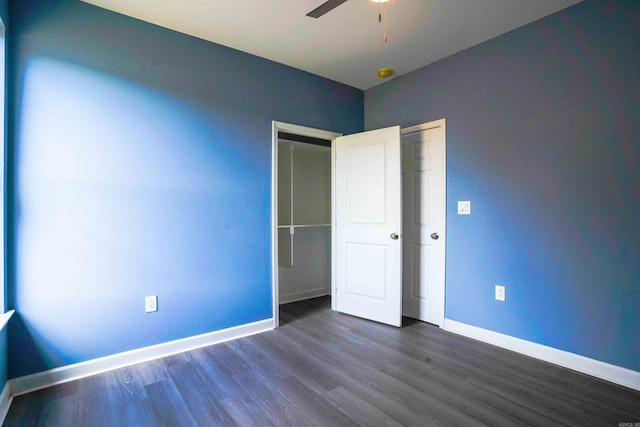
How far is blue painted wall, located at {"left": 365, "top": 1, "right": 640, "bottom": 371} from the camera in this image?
79.7 inches

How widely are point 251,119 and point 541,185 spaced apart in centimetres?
252

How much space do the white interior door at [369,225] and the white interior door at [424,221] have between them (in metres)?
0.33

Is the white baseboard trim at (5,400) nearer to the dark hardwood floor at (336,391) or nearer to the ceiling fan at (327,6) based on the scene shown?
the dark hardwood floor at (336,391)

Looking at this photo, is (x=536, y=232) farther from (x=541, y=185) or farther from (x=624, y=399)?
(x=624, y=399)

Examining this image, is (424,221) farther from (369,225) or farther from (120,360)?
(120,360)

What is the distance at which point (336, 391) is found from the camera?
6.39 ft

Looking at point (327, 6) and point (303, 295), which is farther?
point (303, 295)

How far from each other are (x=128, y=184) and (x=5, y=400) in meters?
1.46

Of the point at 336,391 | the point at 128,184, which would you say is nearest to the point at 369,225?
the point at 336,391

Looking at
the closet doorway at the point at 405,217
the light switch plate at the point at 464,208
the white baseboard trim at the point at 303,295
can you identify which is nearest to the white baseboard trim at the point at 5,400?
the closet doorway at the point at 405,217

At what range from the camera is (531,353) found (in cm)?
241

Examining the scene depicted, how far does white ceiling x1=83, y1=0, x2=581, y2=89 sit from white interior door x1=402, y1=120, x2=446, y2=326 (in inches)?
30.3

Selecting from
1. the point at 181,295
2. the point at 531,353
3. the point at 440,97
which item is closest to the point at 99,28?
the point at 181,295

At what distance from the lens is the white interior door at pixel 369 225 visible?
10.0ft
